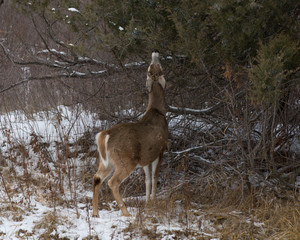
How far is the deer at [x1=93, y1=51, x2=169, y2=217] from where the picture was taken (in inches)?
184

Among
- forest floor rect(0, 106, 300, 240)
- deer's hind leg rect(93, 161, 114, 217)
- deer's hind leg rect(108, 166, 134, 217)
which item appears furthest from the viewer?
deer's hind leg rect(93, 161, 114, 217)

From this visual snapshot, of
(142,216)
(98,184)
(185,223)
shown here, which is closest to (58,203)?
(98,184)

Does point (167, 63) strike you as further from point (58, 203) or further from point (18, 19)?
point (18, 19)

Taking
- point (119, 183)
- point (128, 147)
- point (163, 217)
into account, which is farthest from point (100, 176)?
point (163, 217)

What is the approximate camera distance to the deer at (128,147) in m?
4.67

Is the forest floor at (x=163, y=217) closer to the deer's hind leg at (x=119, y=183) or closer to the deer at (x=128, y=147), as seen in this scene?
the deer's hind leg at (x=119, y=183)

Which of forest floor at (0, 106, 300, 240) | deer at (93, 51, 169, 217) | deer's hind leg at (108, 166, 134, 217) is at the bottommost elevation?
forest floor at (0, 106, 300, 240)

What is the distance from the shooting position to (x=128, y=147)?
15.6ft

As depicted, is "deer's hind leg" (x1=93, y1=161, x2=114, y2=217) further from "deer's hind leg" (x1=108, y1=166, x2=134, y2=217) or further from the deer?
"deer's hind leg" (x1=108, y1=166, x2=134, y2=217)

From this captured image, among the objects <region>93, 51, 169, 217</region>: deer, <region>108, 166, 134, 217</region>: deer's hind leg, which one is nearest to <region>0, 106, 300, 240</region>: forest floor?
<region>108, 166, 134, 217</region>: deer's hind leg

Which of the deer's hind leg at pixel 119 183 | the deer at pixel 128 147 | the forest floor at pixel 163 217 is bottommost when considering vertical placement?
the forest floor at pixel 163 217

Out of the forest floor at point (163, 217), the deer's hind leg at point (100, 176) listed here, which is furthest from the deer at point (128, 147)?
the forest floor at point (163, 217)

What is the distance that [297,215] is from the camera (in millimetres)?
4445

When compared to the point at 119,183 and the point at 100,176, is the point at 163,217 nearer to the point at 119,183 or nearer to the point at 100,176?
the point at 119,183
